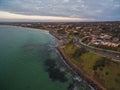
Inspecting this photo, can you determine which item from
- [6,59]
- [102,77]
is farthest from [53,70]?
[6,59]

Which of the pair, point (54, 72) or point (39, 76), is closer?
point (39, 76)

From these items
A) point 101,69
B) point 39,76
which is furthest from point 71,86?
point 101,69

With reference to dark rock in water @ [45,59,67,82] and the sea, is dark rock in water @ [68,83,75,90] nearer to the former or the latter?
the sea

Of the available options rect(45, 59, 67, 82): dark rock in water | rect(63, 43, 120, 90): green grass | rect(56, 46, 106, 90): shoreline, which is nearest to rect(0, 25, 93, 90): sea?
rect(45, 59, 67, 82): dark rock in water

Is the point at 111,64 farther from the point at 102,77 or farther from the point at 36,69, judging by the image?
the point at 36,69

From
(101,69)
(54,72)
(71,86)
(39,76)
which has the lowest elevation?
(54,72)

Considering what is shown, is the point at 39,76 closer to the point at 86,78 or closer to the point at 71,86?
the point at 71,86

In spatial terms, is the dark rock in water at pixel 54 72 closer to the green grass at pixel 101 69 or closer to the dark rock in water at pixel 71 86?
Result: the dark rock in water at pixel 71 86

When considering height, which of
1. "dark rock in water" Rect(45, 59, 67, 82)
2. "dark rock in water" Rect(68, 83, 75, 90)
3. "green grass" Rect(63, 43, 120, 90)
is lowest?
A: "dark rock in water" Rect(45, 59, 67, 82)

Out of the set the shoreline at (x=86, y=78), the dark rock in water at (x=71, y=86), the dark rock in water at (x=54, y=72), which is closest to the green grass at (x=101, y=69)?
the shoreline at (x=86, y=78)
